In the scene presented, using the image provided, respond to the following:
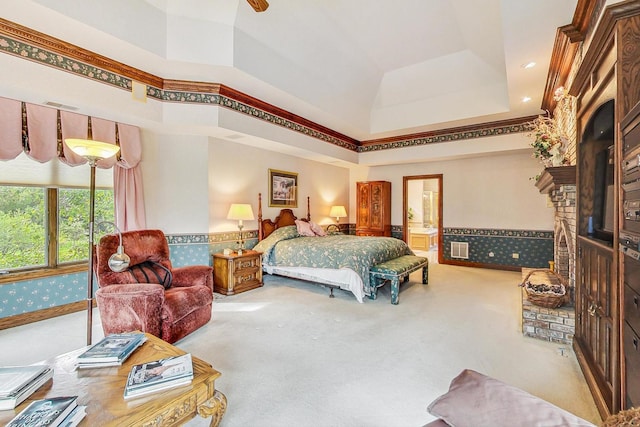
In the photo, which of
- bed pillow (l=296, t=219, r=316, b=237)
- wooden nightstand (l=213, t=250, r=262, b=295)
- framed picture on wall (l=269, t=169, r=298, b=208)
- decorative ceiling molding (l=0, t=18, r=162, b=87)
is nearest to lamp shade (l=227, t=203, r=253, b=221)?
wooden nightstand (l=213, t=250, r=262, b=295)

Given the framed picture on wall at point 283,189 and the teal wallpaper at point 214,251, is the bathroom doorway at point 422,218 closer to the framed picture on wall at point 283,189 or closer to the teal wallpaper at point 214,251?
the teal wallpaper at point 214,251

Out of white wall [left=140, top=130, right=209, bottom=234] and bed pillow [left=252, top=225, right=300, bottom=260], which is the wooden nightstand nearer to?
bed pillow [left=252, top=225, right=300, bottom=260]

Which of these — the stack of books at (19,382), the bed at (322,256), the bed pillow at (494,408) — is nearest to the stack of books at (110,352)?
the stack of books at (19,382)

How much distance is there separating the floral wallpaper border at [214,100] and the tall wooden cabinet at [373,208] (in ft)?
3.04

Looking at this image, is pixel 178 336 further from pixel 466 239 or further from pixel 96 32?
pixel 466 239

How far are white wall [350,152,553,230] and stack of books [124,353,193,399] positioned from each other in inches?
247

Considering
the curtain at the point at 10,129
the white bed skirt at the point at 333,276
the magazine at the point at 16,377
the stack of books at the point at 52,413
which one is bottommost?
the white bed skirt at the point at 333,276

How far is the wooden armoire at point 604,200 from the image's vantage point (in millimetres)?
1482

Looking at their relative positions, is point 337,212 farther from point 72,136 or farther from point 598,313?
point 598,313

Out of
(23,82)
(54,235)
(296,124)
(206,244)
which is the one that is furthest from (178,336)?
(296,124)

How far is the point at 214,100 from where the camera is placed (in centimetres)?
399

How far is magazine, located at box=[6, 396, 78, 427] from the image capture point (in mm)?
1114

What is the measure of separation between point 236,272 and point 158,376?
2.99 meters

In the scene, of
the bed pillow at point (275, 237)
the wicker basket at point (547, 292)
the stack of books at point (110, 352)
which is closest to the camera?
the stack of books at point (110, 352)
